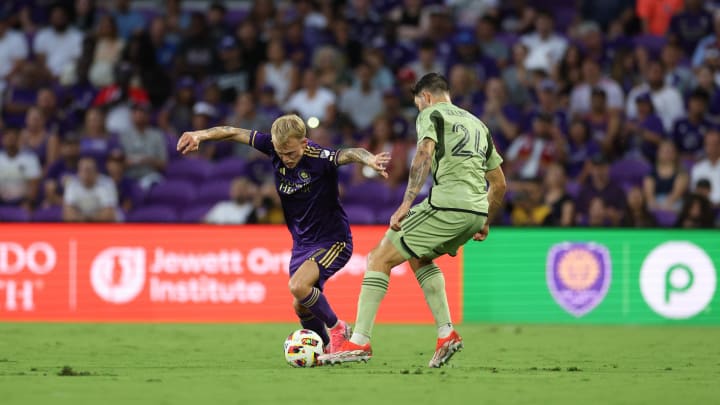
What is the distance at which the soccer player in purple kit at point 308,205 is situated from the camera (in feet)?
31.0

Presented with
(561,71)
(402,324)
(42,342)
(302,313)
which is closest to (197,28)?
(561,71)

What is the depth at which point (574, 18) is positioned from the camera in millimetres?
19859

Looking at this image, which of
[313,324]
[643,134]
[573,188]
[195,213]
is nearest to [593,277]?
[573,188]

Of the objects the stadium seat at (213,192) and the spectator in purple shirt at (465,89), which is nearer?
the stadium seat at (213,192)

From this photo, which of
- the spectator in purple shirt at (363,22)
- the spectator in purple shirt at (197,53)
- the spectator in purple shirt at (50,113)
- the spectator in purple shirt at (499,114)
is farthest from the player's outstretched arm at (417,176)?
the spectator in purple shirt at (197,53)

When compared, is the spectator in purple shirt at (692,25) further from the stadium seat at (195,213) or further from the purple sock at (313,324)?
the purple sock at (313,324)

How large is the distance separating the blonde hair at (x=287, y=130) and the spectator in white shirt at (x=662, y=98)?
9.56m

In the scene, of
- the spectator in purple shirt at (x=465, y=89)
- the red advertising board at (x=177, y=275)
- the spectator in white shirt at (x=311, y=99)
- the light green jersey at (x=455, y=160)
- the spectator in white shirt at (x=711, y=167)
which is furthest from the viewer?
the spectator in white shirt at (x=311, y=99)

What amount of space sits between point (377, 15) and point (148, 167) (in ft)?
16.2

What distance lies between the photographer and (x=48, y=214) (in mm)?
16750

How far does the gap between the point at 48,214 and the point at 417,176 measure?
30.3ft

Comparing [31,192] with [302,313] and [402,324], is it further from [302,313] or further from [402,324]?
[302,313]

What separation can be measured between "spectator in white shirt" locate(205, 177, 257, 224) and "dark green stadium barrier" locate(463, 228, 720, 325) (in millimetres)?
3269

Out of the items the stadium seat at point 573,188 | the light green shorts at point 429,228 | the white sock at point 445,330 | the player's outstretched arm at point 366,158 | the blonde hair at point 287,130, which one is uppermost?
the stadium seat at point 573,188
